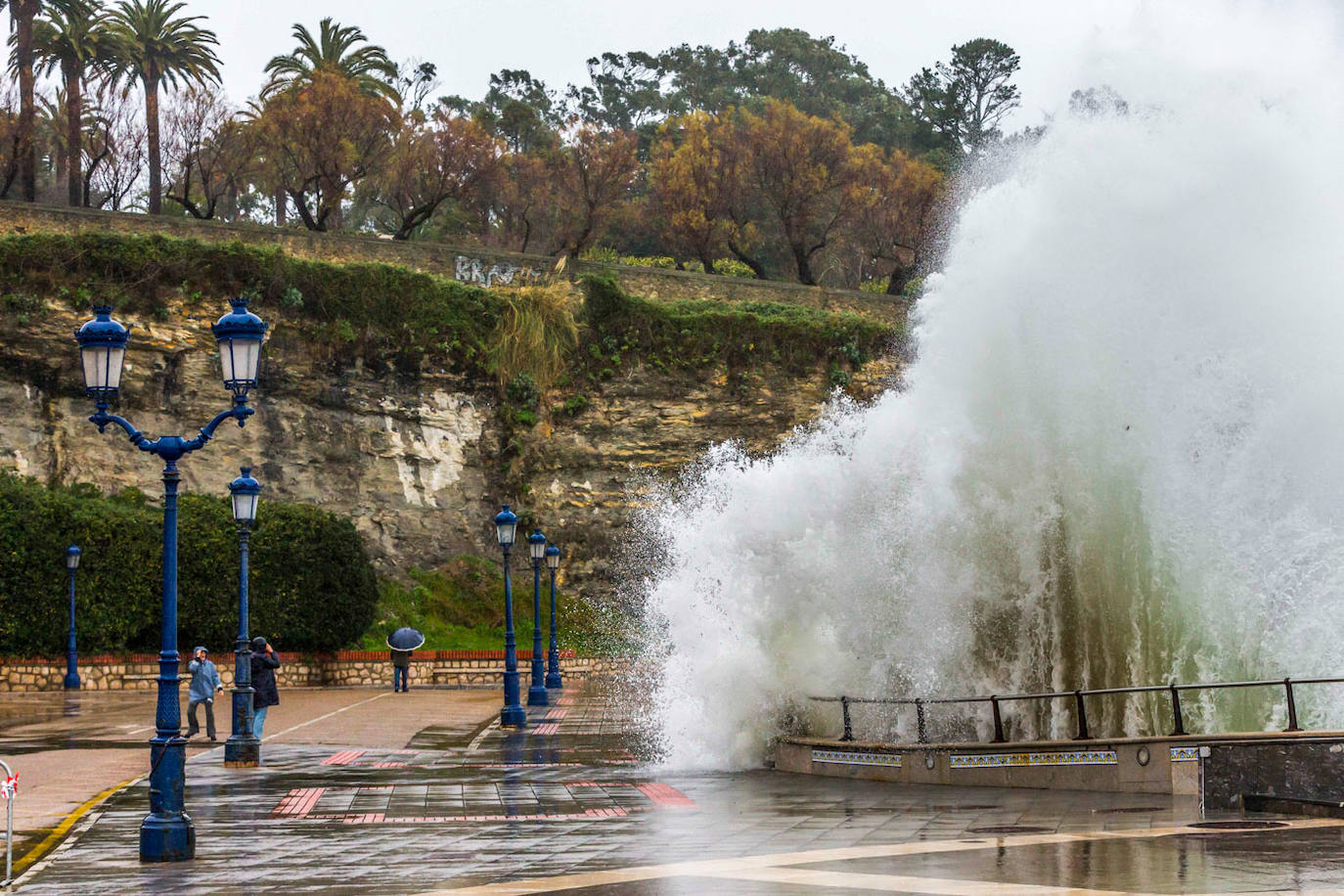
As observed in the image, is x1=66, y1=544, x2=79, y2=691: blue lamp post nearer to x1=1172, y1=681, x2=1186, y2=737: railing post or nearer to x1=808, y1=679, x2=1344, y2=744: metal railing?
x1=808, y1=679, x2=1344, y2=744: metal railing

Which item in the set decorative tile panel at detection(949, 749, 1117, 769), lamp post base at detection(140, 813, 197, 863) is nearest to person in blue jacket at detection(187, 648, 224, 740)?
lamp post base at detection(140, 813, 197, 863)

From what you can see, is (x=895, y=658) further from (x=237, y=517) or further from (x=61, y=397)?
(x=61, y=397)

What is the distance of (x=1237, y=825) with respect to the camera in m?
11.7

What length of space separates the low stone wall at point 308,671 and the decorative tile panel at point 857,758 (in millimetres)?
20774

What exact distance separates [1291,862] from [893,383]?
40.7m

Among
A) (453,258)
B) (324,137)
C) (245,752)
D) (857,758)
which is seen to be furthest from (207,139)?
(857,758)

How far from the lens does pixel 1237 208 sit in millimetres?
18453

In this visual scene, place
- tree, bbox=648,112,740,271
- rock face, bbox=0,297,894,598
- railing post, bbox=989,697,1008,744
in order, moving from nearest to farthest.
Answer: railing post, bbox=989,697,1008,744 → rock face, bbox=0,297,894,598 → tree, bbox=648,112,740,271

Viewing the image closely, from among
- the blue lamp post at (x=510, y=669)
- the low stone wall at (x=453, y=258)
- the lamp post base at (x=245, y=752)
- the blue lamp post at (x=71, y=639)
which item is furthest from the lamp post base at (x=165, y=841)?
the low stone wall at (x=453, y=258)

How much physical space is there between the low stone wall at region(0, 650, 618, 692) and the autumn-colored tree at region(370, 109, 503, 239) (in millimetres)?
17539

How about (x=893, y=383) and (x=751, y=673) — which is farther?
(x=893, y=383)

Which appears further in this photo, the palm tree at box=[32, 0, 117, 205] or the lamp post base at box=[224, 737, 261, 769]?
the palm tree at box=[32, 0, 117, 205]

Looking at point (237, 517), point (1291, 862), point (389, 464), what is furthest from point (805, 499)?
point (389, 464)

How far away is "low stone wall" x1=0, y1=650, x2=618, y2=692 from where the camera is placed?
3359 cm
